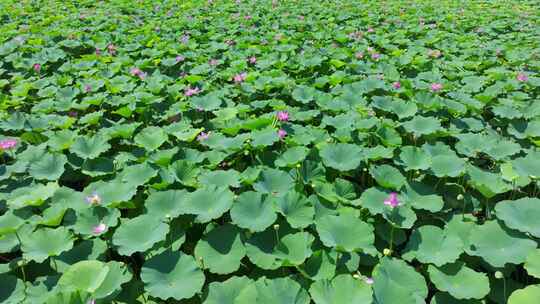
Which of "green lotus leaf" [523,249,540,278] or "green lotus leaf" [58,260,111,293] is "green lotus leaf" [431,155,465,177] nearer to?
"green lotus leaf" [523,249,540,278]

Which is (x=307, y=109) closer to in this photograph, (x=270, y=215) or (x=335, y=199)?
(x=335, y=199)

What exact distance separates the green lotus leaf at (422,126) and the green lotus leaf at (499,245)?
99 cm

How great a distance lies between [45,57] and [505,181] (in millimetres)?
4638

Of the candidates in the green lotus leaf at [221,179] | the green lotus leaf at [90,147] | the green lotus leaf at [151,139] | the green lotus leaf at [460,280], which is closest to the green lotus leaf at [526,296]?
the green lotus leaf at [460,280]

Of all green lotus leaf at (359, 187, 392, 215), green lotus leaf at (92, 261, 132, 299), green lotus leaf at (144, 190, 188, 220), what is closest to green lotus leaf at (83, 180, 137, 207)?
green lotus leaf at (144, 190, 188, 220)

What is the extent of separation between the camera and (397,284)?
5.51ft

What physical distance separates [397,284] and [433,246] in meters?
0.39

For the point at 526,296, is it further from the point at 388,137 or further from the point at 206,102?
the point at 206,102

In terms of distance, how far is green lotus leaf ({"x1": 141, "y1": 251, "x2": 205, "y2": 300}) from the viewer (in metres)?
1.69

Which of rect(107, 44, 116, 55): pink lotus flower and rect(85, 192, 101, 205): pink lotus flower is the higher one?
rect(85, 192, 101, 205): pink lotus flower

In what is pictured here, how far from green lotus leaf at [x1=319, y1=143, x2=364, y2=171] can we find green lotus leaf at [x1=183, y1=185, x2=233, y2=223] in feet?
2.32

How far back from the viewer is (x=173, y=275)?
5.81 feet

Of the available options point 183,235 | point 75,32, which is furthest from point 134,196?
point 75,32

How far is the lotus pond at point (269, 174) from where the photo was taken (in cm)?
179
